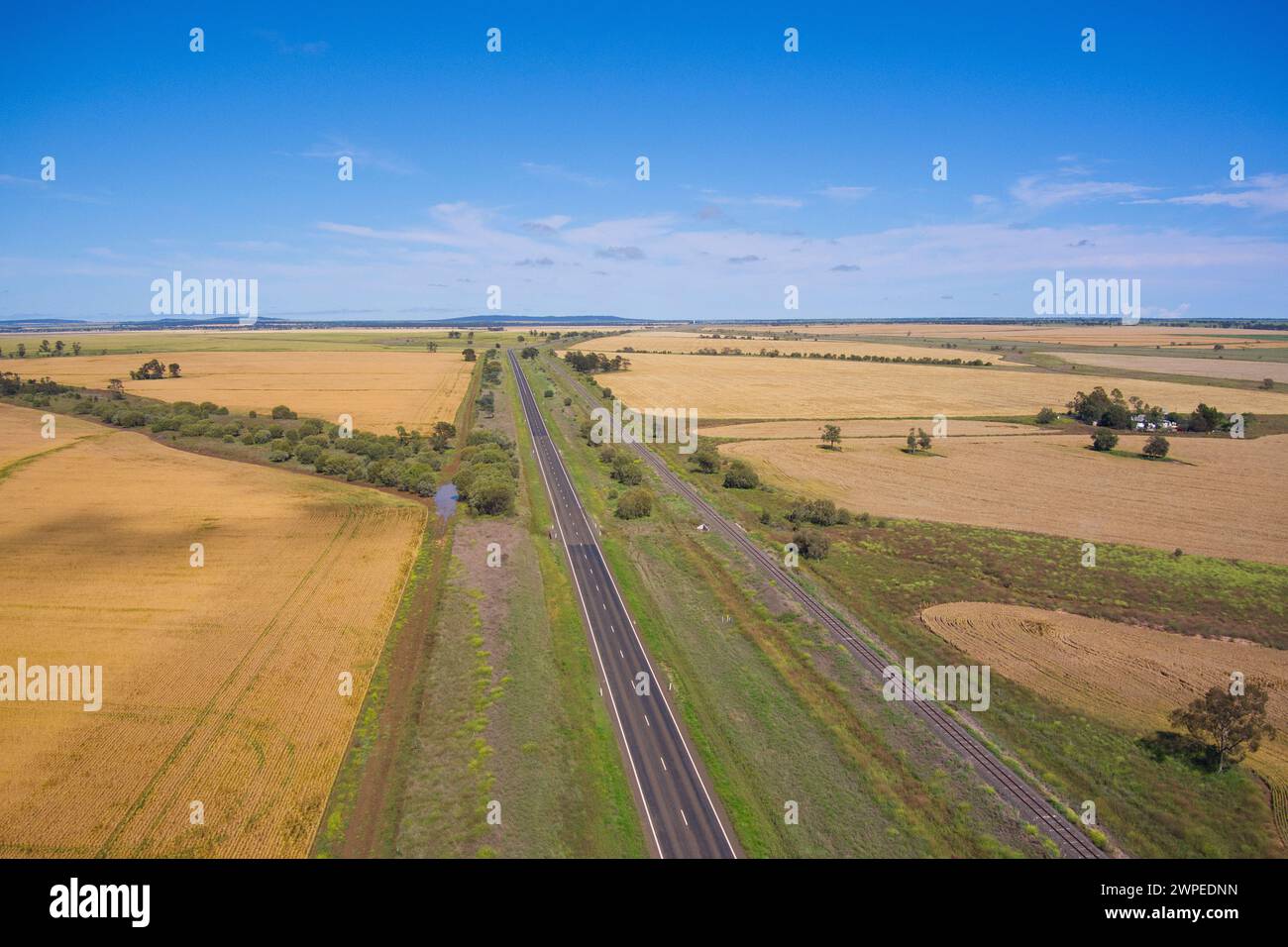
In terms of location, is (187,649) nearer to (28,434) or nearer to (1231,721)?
(1231,721)

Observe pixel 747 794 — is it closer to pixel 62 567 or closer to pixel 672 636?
pixel 672 636

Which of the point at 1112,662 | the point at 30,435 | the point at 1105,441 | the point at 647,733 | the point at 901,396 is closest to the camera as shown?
the point at 647,733

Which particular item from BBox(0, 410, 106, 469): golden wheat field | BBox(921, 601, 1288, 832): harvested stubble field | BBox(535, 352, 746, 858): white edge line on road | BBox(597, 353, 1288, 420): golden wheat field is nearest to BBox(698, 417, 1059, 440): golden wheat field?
BBox(597, 353, 1288, 420): golden wheat field

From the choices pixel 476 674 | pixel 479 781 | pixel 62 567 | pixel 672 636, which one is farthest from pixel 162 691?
pixel 672 636

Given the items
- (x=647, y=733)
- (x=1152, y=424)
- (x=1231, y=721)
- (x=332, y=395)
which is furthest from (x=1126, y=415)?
(x=332, y=395)

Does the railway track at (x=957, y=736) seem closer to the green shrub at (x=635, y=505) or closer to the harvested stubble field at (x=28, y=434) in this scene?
the green shrub at (x=635, y=505)

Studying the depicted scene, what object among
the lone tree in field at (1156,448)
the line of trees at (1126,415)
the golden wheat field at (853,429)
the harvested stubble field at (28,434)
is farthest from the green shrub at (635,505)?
the line of trees at (1126,415)
